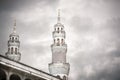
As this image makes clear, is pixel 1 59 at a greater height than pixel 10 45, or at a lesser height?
lesser

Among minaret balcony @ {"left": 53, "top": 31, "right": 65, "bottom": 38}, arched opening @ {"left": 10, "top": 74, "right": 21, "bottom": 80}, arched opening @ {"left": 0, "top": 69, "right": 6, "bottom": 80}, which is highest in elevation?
minaret balcony @ {"left": 53, "top": 31, "right": 65, "bottom": 38}

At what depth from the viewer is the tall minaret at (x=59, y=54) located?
178ft

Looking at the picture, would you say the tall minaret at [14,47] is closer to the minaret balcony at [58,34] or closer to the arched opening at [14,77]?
the minaret balcony at [58,34]

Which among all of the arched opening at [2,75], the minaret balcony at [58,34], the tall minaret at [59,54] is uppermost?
the minaret balcony at [58,34]

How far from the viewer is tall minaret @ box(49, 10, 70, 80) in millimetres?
54188

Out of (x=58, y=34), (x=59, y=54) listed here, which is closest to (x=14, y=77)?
(x=59, y=54)

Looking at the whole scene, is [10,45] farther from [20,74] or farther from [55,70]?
[20,74]

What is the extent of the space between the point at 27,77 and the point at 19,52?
108 feet

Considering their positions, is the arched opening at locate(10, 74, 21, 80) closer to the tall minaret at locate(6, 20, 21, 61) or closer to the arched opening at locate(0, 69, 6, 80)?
the arched opening at locate(0, 69, 6, 80)

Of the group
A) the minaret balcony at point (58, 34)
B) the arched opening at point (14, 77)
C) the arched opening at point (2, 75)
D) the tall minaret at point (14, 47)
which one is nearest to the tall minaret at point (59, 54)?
the minaret balcony at point (58, 34)

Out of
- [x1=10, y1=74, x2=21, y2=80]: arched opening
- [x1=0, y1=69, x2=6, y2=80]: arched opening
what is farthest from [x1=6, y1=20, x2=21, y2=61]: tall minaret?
[x1=0, y1=69, x2=6, y2=80]: arched opening

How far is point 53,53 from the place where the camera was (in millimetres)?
56656

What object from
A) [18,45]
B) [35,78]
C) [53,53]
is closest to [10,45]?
[18,45]

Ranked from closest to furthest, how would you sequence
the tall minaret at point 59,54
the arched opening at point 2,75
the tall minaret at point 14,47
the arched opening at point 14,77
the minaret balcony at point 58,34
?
the arched opening at point 2,75, the arched opening at point 14,77, the tall minaret at point 59,54, the minaret balcony at point 58,34, the tall minaret at point 14,47
